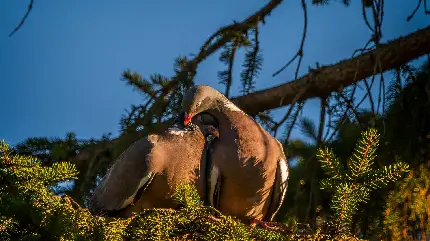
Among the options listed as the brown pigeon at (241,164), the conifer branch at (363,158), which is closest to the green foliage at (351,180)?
the conifer branch at (363,158)

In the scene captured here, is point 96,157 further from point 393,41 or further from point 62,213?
point 62,213

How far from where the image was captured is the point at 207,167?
326cm

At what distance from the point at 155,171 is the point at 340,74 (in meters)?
1.49

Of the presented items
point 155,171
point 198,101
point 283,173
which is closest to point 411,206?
point 283,173

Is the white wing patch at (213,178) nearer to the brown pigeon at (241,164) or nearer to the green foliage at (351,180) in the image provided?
the brown pigeon at (241,164)

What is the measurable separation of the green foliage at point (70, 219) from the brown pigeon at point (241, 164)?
100 cm

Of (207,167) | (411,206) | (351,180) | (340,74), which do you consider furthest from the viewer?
(340,74)

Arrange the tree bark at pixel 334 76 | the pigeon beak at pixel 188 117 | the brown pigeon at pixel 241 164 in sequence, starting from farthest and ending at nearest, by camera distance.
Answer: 1. the tree bark at pixel 334 76
2. the pigeon beak at pixel 188 117
3. the brown pigeon at pixel 241 164

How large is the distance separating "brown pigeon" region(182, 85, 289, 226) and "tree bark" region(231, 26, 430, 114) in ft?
2.72

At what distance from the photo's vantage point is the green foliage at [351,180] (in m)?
2.10

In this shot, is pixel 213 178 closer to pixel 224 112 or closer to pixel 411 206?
pixel 224 112

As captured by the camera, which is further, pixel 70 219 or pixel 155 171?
pixel 155 171

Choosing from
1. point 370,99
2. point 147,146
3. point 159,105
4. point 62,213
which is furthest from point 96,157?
point 62,213

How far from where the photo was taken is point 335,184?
217 centimetres
